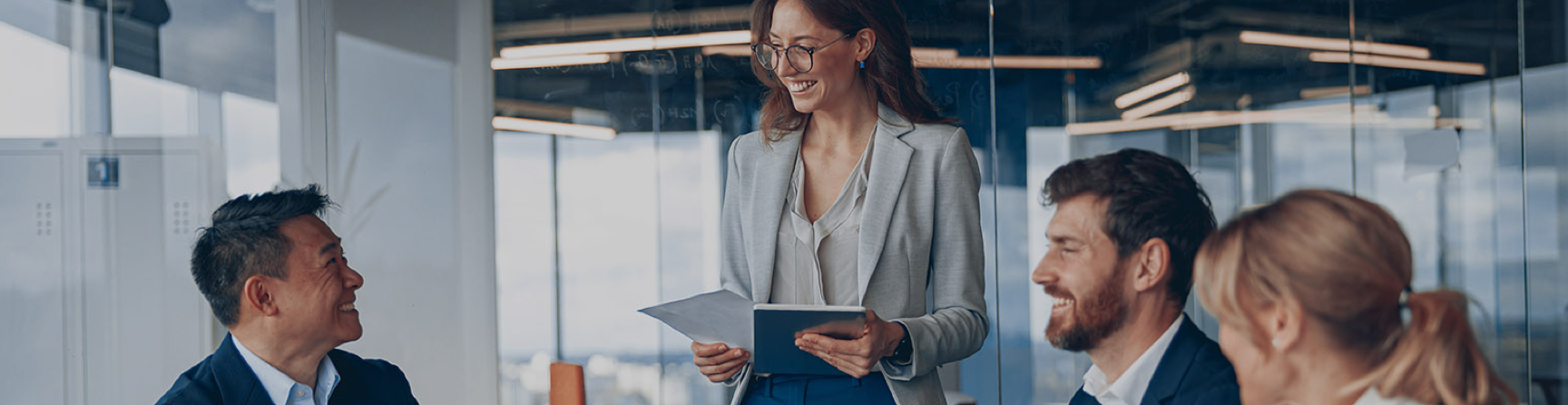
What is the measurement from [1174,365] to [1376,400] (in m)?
0.61

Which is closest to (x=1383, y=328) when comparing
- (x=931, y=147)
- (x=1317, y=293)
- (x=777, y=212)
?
(x=1317, y=293)

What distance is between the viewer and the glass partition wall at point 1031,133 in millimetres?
4633

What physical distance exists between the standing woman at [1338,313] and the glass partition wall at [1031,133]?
358cm

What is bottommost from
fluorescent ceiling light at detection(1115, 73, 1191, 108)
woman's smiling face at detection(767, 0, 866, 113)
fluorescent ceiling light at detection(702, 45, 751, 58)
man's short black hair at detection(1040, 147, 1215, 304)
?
man's short black hair at detection(1040, 147, 1215, 304)

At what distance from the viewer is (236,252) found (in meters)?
2.11

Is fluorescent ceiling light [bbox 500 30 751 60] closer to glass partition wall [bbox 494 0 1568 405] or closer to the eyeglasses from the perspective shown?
glass partition wall [bbox 494 0 1568 405]

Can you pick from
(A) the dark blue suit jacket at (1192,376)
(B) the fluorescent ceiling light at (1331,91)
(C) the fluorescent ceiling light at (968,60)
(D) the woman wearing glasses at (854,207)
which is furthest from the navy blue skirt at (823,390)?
(B) the fluorescent ceiling light at (1331,91)

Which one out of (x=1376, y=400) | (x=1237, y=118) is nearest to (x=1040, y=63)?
(x=1237, y=118)

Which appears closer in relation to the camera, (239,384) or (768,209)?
(239,384)

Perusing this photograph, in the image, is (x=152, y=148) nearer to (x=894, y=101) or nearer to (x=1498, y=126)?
(x=894, y=101)

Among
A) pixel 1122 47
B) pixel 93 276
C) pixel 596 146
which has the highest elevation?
pixel 1122 47

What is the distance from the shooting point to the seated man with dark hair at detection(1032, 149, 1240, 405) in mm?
1837

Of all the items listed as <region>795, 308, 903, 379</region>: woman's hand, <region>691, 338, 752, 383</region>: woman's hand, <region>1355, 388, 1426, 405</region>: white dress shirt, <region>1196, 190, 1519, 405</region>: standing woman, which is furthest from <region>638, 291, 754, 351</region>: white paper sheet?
<region>1355, 388, 1426, 405</region>: white dress shirt

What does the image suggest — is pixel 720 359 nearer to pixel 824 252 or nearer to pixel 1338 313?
pixel 824 252
